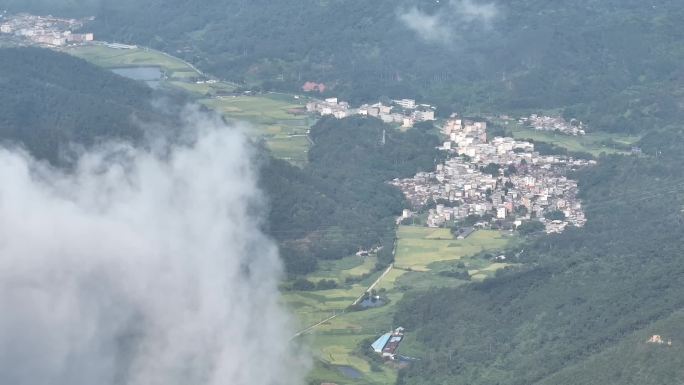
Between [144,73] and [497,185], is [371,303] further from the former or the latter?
[144,73]

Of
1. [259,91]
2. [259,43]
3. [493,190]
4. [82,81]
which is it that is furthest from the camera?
[259,43]

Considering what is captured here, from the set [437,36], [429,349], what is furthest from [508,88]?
[429,349]

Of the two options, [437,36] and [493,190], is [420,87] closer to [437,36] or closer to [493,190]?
[437,36]

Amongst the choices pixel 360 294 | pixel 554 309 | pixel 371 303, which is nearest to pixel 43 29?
pixel 360 294

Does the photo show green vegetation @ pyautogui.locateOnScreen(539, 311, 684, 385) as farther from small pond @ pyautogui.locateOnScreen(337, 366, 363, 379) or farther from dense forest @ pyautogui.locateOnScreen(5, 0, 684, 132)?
dense forest @ pyautogui.locateOnScreen(5, 0, 684, 132)

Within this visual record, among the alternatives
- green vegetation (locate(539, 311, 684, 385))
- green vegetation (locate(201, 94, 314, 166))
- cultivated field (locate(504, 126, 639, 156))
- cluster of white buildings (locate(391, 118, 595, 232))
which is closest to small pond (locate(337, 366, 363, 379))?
green vegetation (locate(539, 311, 684, 385))
